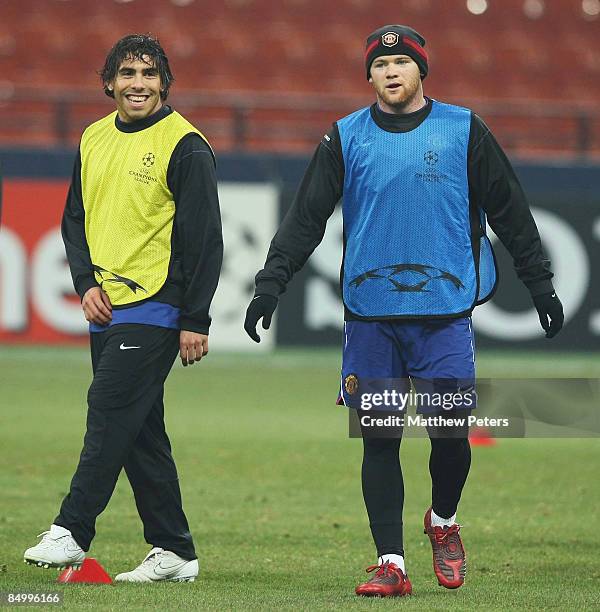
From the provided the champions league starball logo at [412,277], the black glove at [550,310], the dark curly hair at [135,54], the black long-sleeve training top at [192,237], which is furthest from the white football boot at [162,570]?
the dark curly hair at [135,54]

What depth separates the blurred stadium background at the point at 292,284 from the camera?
255 inches

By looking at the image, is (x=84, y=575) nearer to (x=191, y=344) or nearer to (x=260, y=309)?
(x=191, y=344)

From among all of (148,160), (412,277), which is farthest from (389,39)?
(148,160)

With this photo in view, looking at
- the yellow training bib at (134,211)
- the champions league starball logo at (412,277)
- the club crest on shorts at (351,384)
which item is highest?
the yellow training bib at (134,211)

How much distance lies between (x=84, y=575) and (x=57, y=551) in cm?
25

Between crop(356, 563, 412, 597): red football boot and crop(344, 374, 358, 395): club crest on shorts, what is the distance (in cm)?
59

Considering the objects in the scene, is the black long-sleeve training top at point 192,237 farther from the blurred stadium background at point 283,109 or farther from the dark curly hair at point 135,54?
the blurred stadium background at point 283,109

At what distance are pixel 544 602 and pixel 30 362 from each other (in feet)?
32.1

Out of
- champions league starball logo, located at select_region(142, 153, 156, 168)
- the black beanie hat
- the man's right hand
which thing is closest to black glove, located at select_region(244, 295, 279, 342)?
the man's right hand

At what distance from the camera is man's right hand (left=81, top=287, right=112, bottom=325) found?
16.1 feet

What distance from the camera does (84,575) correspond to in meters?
4.90

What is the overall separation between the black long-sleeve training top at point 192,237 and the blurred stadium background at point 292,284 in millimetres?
992

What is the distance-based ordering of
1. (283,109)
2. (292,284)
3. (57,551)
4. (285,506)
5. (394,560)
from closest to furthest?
(57,551), (394,560), (285,506), (292,284), (283,109)

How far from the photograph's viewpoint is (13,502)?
707 centimetres
